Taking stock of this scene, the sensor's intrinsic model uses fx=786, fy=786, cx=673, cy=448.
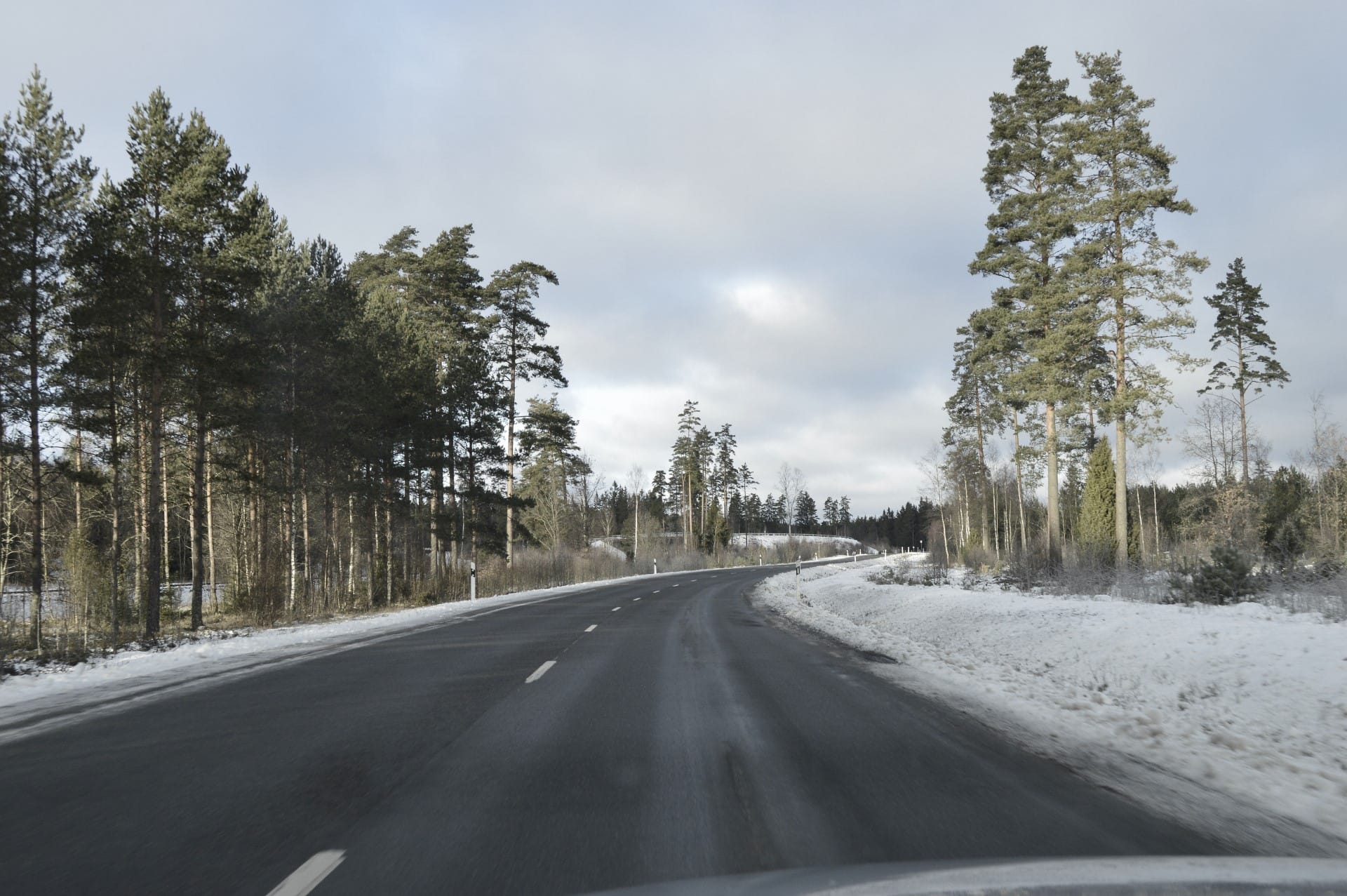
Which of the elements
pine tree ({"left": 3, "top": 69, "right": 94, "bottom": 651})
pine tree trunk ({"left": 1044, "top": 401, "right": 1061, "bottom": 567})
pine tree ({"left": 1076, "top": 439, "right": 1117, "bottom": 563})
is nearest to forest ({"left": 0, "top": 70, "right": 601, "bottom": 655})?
pine tree ({"left": 3, "top": 69, "right": 94, "bottom": 651})

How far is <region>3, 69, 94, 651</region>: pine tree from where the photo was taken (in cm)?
1609

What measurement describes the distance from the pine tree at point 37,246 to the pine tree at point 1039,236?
27.0m

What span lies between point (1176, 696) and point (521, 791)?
273 inches

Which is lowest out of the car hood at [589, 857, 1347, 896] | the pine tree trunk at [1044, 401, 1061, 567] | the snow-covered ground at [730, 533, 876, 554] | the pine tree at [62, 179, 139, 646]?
the snow-covered ground at [730, 533, 876, 554]

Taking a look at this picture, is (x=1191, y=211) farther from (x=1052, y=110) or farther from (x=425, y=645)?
(x=425, y=645)

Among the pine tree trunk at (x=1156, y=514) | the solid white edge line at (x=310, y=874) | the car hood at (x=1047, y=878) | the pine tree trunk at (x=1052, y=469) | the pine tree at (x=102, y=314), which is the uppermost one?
the pine tree at (x=102, y=314)

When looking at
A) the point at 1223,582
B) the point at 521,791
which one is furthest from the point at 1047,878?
the point at 1223,582

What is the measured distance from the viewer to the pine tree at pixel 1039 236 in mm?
26503

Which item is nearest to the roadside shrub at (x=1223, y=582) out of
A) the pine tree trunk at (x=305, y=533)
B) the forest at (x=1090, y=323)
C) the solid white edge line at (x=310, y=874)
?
the forest at (x=1090, y=323)

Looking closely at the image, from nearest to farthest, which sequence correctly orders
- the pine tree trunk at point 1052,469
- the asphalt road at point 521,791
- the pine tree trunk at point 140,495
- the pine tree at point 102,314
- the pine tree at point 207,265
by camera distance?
the asphalt road at point 521,791 → the pine tree at point 102,314 → the pine tree at point 207,265 → the pine tree trunk at point 140,495 → the pine tree trunk at point 1052,469

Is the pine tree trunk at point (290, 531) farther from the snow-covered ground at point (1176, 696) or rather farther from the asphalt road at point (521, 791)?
the snow-covered ground at point (1176, 696)

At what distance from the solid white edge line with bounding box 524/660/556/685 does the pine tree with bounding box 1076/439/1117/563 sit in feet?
84.7

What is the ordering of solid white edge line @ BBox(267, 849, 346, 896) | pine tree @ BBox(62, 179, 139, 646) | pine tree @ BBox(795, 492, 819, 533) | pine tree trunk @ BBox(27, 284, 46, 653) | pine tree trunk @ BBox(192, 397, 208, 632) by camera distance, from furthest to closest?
pine tree @ BBox(795, 492, 819, 533) → pine tree trunk @ BBox(192, 397, 208, 632) → pine tree @ BBox(62, 179, 139, 646) → pine tree trunk @ BBox(27, 284, 46, 653) → solid white edge line @ BBox(267, 849, 346, 896)

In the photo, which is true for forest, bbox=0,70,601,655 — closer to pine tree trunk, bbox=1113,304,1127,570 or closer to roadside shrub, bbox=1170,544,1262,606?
roadside shrub, bbox=1170,544,1262,606
